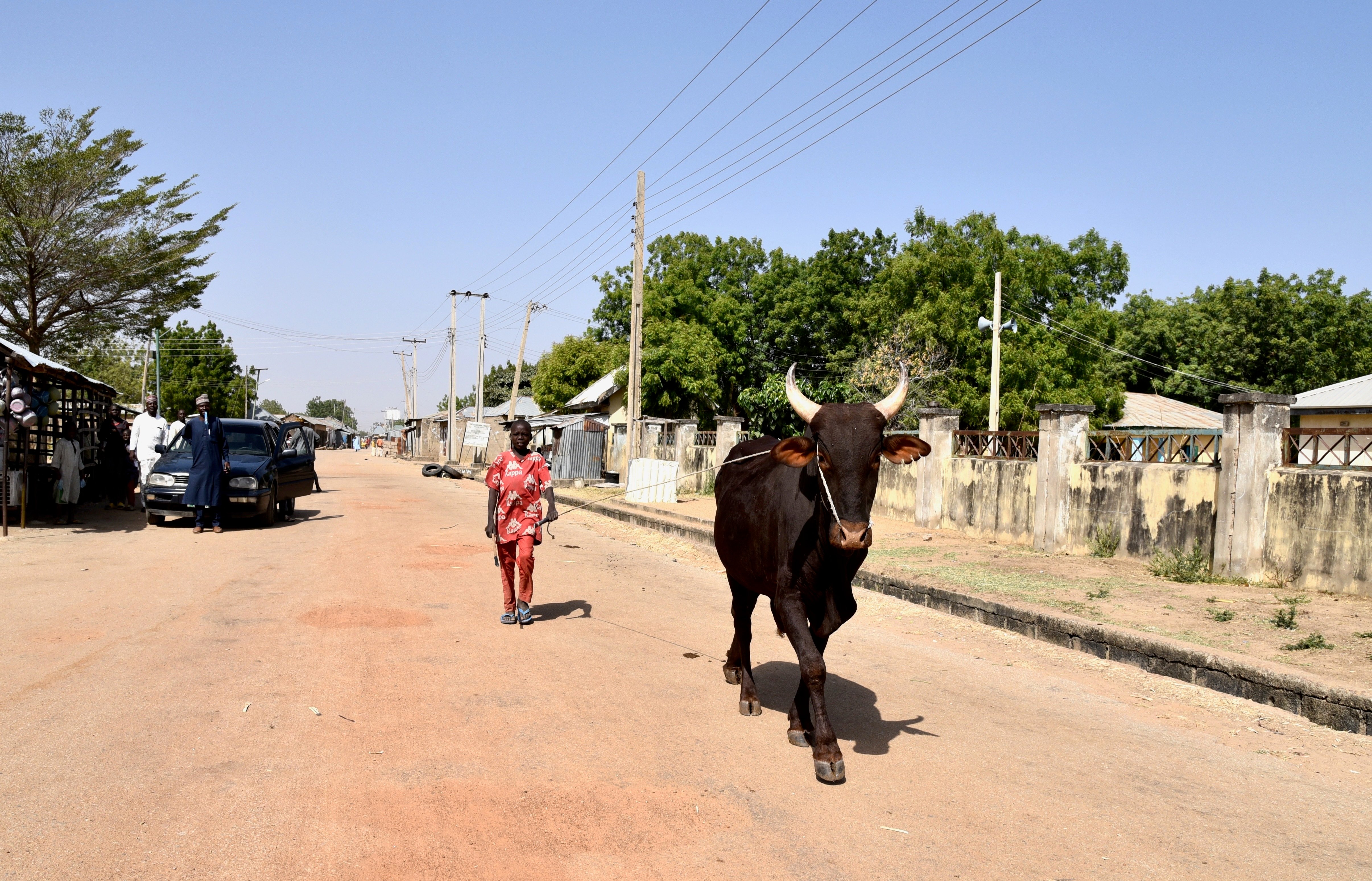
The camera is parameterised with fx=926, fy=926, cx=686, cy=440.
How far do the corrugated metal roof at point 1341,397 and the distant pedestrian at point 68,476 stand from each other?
28.0m

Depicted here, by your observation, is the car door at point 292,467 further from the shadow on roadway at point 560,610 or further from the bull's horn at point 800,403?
the bull's horn at point 800,403

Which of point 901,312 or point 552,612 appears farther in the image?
point 901,312

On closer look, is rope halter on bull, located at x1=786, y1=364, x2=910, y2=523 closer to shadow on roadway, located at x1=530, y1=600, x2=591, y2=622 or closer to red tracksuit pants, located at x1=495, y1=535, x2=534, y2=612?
red tracksuit pants, located at x1=495, y1=535, x2=534, y2=612

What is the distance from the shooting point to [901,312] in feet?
115

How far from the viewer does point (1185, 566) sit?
441 inches

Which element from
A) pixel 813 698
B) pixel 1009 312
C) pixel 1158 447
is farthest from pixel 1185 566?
pixel 1009 312

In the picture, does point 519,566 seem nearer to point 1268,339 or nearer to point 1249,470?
point 1249,470

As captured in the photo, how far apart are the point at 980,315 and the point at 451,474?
2236 cm

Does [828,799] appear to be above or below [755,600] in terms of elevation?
below

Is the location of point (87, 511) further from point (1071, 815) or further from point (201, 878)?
point (1071, 815)

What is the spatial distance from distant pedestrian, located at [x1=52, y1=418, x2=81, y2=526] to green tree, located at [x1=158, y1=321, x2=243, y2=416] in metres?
48.0

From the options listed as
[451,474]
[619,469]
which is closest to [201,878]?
[619,469]

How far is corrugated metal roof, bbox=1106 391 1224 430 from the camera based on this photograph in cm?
3553

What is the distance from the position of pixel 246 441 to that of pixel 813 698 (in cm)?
1429
